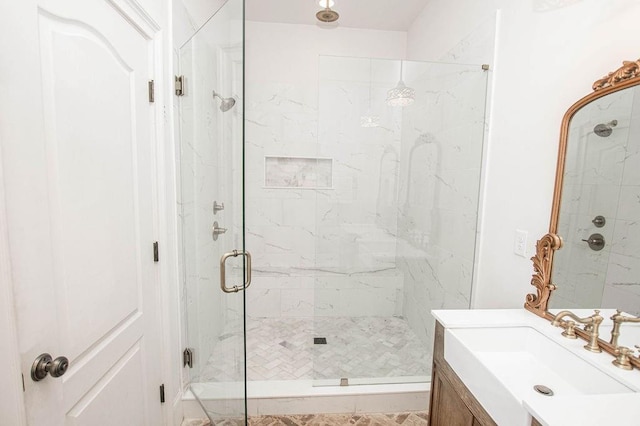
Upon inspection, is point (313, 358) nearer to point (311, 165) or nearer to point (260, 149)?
point (311, 165)

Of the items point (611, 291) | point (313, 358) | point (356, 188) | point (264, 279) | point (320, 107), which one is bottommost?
point (313, 358)

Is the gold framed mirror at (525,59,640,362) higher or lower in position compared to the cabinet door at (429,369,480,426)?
higher

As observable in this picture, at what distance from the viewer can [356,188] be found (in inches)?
92.6

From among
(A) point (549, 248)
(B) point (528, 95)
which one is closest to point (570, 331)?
(A) point (549, 248)

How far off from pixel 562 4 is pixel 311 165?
2063mm

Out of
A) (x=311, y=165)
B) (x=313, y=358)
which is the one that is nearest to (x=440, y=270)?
(x=313, y=358)

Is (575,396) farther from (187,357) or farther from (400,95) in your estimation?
(400,95)

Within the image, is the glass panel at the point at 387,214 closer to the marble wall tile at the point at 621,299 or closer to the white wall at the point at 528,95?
the white wall at the point at 528,95

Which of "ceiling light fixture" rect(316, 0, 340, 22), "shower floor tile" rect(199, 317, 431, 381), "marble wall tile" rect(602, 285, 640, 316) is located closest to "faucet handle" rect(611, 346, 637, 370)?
"marble wall tile" rect(602, 285, 640, 316)

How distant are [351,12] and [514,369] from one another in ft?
9.56

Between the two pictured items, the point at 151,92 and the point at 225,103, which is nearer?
the point at 151,92

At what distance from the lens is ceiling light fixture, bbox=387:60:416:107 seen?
226cm

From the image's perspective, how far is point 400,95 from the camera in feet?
7.45

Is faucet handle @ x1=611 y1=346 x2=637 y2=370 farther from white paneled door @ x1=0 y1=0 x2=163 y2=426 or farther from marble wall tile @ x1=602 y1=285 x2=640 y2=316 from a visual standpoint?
white paneled door @ x1=0 y1=0 x2=163 y2=426
